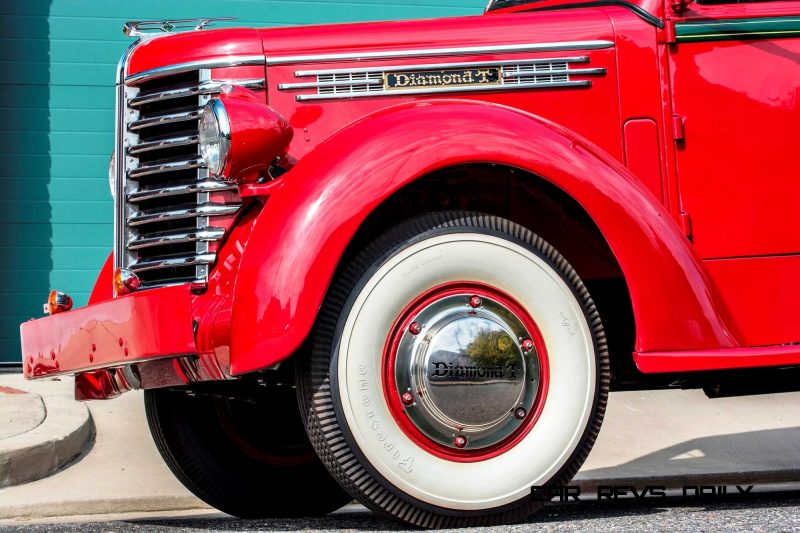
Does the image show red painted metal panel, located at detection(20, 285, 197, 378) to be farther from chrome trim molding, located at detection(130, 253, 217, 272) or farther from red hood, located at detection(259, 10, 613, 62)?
red hood, located at detection(259, 10, 613, 62)

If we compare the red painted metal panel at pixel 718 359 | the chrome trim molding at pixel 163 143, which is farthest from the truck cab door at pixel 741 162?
the chrome trim molding at pixel 163 143

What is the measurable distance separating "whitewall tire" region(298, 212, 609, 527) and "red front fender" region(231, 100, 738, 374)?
4.6 inches

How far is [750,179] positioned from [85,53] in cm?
646

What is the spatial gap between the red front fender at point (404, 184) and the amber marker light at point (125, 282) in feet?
2.25

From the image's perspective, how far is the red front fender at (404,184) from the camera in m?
3.04

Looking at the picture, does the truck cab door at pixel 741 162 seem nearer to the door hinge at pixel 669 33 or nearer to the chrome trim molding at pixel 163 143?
the door hinge at pixel 669 33

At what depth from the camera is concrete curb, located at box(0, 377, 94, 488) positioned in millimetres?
5312

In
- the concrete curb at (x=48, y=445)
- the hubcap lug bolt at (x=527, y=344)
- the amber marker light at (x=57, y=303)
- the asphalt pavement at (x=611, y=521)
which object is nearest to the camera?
the asphalt pavement at (x=611, y=521)

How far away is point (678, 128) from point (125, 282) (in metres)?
1.79

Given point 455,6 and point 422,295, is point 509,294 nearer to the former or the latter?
point 422,295

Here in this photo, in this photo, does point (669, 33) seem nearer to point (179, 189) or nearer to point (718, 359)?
point (718, 359)

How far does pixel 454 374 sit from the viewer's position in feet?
10.1

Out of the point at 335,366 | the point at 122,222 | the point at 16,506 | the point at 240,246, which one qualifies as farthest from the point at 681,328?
the point at 16,506

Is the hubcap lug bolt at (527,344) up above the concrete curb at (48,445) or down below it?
above
